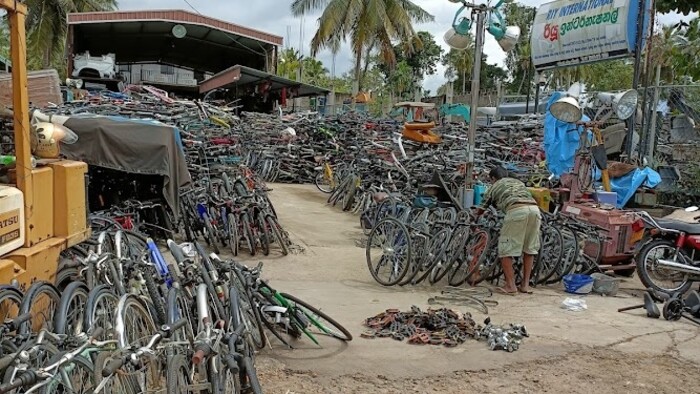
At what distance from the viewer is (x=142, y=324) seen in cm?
418

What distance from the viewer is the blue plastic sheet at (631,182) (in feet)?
39.2

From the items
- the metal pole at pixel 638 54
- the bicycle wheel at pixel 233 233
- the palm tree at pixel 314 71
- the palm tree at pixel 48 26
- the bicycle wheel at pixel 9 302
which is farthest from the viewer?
the palm tree at pixel 314 71

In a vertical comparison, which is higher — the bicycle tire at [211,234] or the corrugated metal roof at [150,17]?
the corrugated metal roof at [150,17]

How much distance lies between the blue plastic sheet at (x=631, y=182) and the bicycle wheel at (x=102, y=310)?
10.2 meters

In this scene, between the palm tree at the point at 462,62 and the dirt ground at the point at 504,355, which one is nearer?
the dirt ground at the point at 504,355

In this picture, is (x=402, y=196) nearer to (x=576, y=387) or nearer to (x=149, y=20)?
(x=576, y=387)

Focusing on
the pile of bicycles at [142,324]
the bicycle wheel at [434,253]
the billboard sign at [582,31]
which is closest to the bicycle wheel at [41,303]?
the pile of bicycles at [142,324]

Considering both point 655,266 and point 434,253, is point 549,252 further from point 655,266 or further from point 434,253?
point 434,253

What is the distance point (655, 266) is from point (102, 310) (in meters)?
6.88

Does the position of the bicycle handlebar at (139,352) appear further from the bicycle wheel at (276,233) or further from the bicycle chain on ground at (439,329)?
the bicycle wheel at (276,233)

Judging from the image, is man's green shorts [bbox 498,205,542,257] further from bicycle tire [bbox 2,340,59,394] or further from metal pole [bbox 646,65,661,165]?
metal pole [bbox 646,65,661,165]

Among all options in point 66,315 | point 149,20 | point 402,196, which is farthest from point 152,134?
point 149,20

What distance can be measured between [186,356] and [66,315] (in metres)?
0.73

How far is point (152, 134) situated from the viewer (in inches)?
346
